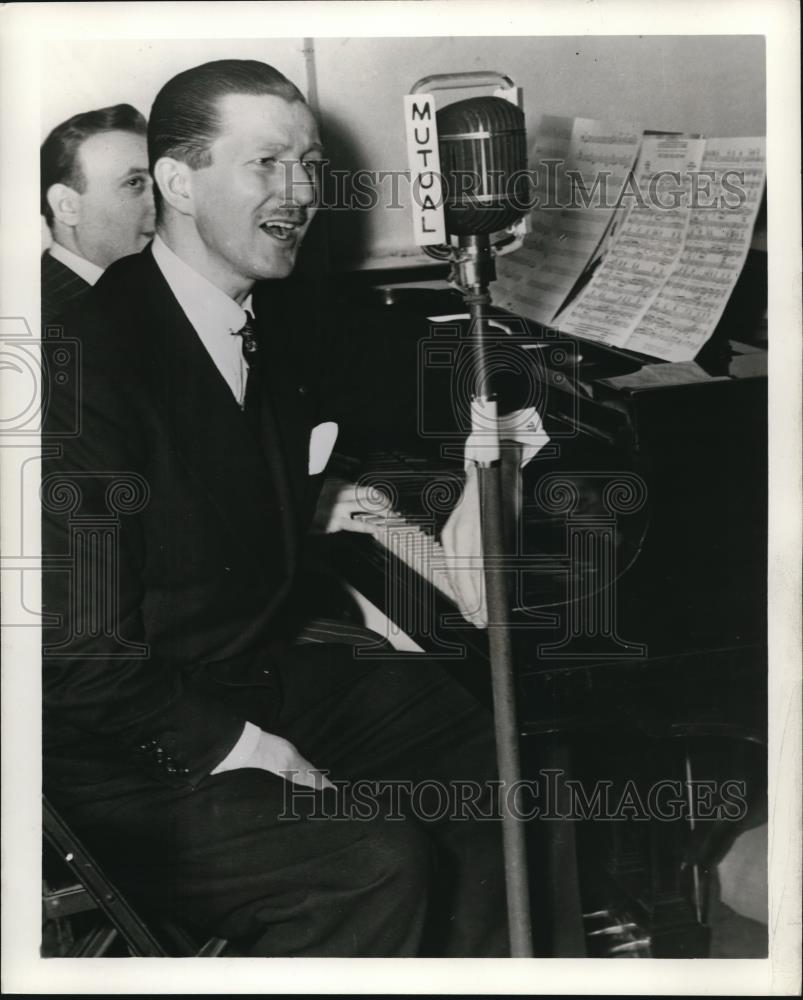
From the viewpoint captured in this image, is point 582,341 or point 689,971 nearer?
point 582,341

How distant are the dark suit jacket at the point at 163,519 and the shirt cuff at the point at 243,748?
0.7 inches

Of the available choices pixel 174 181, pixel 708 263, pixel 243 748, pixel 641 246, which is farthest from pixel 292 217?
pixel 243 748

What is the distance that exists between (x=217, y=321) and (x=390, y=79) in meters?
0.57

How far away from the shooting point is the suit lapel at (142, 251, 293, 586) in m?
2.25

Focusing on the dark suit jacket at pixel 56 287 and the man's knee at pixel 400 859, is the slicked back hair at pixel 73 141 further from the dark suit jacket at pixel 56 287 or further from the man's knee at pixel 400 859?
the man's knee at pixel 400 859

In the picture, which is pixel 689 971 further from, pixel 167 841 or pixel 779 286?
pixel 779 286

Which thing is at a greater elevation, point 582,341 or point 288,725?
point 582,341

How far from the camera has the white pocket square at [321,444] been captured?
7.50ft

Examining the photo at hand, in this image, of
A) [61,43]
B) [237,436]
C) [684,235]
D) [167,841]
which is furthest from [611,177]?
[167,841]

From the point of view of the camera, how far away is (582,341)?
7.23 ft

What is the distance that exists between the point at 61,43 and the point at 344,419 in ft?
3.01

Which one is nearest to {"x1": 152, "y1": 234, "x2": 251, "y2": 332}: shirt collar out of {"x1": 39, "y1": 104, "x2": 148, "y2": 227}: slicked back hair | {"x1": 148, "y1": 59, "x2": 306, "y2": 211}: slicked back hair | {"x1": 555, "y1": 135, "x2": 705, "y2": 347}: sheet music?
{"x1": 148, "y1": 59, "x2": 306, "y2": 211}: slicked back hair

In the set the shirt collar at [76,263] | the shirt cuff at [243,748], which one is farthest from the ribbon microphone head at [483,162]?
the shirt cuff at [243,748]

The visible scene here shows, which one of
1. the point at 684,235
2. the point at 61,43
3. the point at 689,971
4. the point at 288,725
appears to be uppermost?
the point at 61,43
